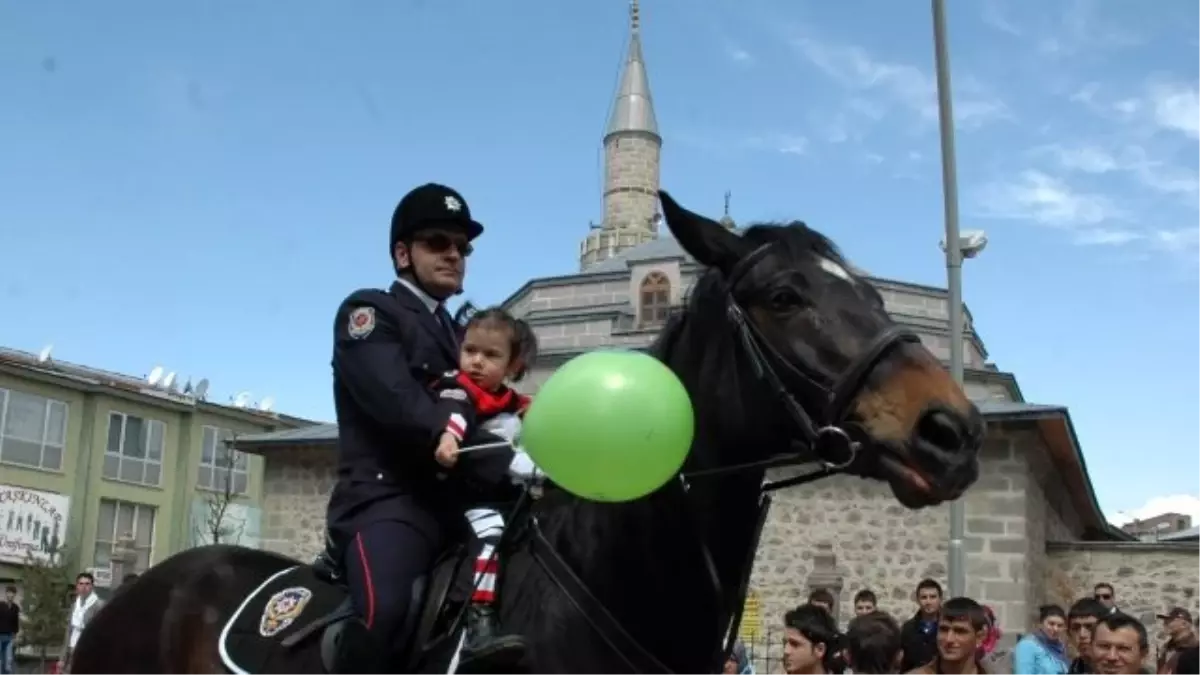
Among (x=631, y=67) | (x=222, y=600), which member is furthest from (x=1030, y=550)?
(x=631, y=67)

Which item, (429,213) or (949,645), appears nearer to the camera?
(429,213)

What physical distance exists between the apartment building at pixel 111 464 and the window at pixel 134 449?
0.04m

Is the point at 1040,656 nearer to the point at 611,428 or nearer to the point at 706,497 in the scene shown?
the point at 706,497

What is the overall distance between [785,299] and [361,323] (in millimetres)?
1349

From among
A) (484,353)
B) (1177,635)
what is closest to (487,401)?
(484,353)

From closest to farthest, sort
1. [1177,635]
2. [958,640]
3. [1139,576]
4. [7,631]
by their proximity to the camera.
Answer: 1. [958,640]
2. [1177,635]
3. [7,631]
4. [1139,576]

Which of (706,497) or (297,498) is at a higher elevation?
(297,498)

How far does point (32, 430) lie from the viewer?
45750 mm

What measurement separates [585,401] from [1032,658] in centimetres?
760

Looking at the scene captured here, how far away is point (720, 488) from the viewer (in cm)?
377

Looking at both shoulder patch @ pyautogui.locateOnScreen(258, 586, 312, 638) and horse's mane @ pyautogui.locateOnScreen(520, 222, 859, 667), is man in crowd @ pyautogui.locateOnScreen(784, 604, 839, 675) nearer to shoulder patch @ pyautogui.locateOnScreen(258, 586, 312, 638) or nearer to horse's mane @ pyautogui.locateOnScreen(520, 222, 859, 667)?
shoulder patch @ pyautogui.locateOnScreen(258, 586, 312, 638)

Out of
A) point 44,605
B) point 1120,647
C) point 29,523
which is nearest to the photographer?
point 1120,647

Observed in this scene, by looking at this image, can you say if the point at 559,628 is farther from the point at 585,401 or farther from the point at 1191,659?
the point at 1191,659

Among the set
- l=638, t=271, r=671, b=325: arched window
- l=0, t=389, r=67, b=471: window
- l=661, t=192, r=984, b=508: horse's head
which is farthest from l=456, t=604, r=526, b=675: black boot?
l=0, t=389, r=67, b=471: window
